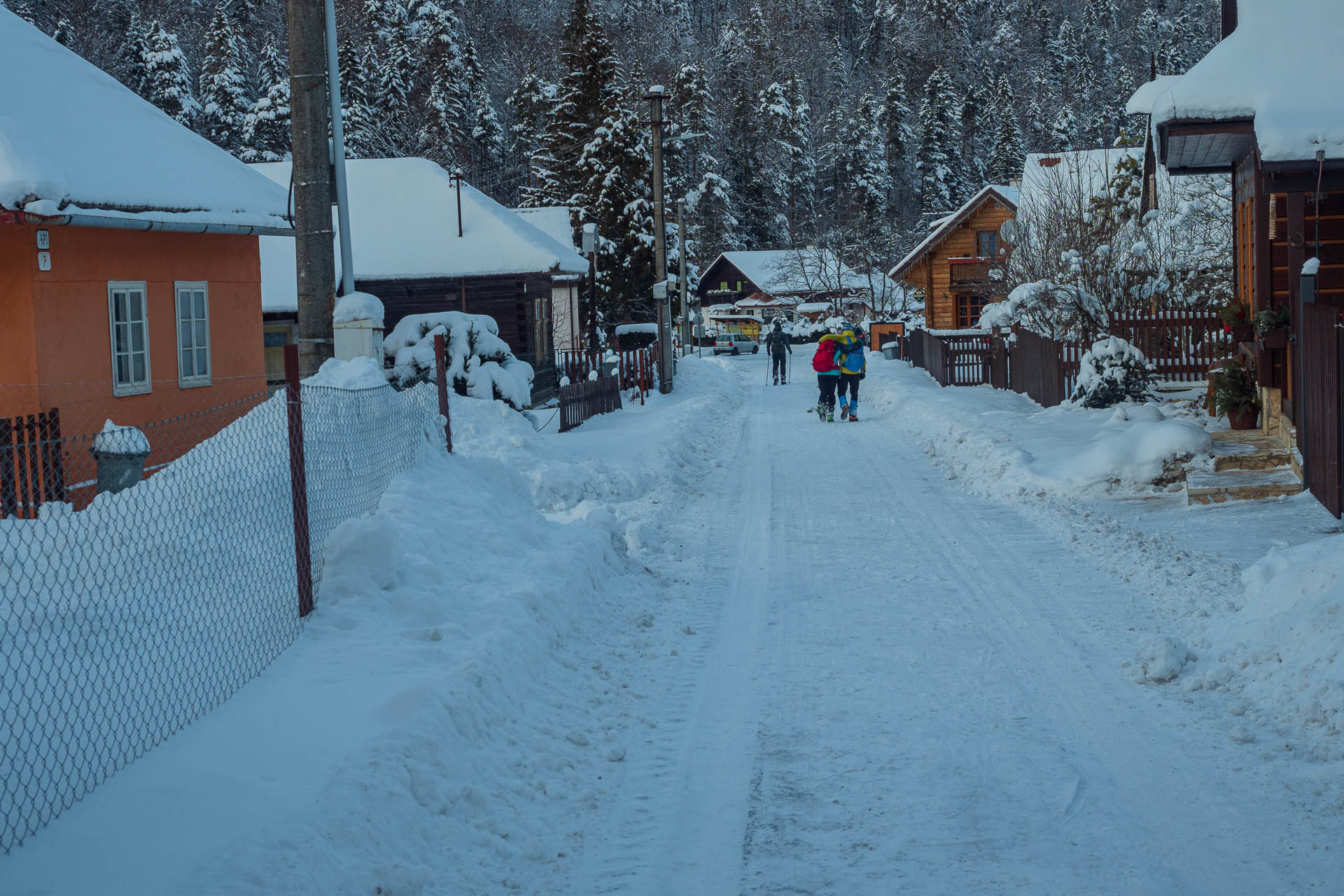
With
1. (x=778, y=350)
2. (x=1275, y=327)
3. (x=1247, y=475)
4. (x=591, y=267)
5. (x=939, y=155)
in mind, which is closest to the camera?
(x=1247, y=475)

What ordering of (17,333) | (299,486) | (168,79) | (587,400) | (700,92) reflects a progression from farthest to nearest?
(700,92)
(168,79)
(587,400)
(17,333)
(299,486)

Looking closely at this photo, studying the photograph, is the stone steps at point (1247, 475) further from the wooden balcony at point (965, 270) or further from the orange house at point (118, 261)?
the wooden balcony at point (965, 270)

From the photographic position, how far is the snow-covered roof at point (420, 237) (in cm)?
2925

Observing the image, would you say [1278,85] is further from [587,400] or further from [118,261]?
[587,400]

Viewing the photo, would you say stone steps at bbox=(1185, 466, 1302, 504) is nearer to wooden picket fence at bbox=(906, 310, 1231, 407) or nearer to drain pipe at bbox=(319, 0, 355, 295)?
wooden picket fence at bbox=(906, 310, 1231, 407)

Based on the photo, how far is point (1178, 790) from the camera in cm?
538

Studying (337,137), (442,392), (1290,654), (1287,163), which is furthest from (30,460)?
(1287,163)

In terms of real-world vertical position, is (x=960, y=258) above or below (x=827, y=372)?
above

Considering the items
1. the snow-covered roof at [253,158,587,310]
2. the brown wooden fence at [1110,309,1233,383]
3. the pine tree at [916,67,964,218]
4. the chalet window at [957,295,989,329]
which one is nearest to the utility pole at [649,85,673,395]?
the snow-covered roof at [253,158,587,310]

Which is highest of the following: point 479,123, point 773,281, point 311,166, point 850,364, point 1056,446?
point 479,123

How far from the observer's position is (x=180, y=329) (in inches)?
628

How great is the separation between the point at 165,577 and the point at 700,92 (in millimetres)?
84017

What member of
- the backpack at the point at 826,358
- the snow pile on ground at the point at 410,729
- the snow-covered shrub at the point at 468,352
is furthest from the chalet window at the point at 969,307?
the snow pile on ground at the point at 410,729

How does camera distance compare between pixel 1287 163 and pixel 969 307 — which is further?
pixel 969 307
